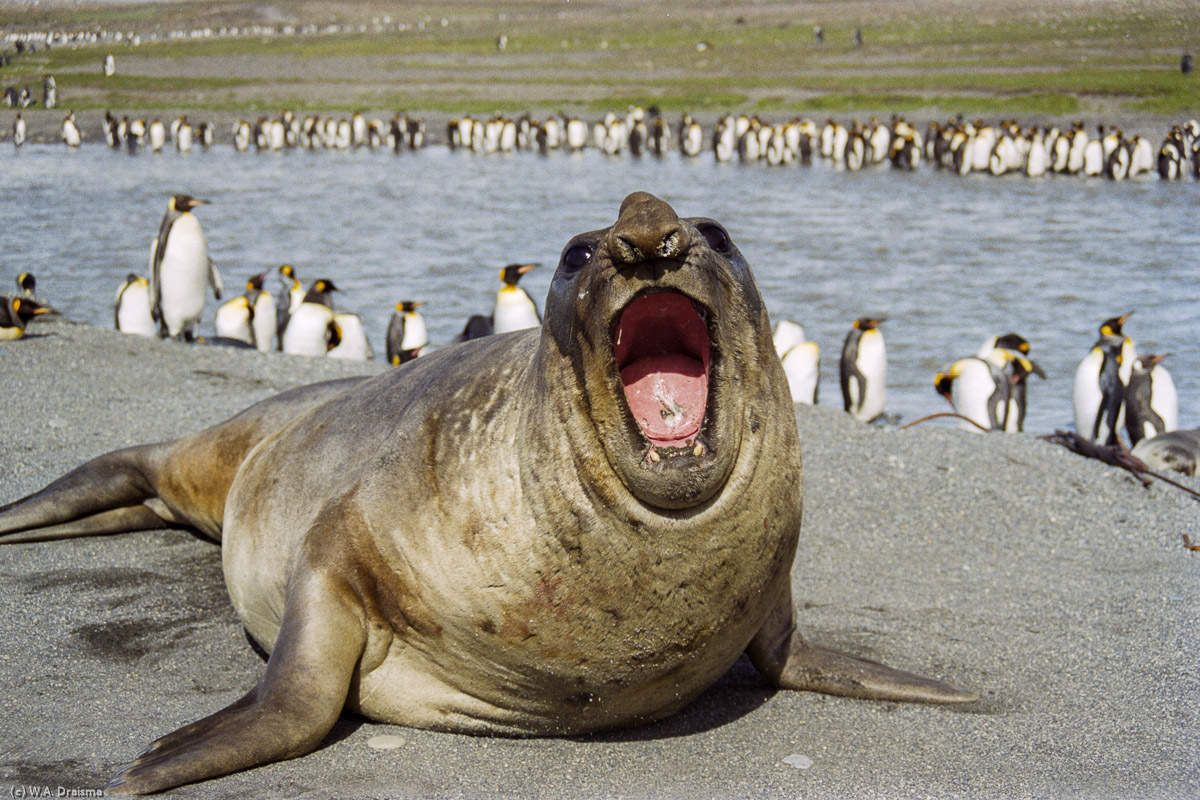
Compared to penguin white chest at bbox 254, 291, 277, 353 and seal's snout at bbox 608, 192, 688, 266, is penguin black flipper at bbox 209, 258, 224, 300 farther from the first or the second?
seal's snout at bbox 608, 192, 688, 266

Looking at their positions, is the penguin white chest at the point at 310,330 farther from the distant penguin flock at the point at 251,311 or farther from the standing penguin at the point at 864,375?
the standing penguin at the point at 864,375

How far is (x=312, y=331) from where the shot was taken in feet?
39.3

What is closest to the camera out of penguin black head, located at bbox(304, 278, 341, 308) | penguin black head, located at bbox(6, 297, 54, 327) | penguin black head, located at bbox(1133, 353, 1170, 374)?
penguin black head, located at bbox(6, 297, 54, 327)

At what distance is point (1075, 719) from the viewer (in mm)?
3061

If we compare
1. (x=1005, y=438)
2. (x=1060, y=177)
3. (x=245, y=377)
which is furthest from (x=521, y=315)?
(x=1060, y=177)

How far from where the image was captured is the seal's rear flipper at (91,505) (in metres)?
4.24

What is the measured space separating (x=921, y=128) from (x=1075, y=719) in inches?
1566

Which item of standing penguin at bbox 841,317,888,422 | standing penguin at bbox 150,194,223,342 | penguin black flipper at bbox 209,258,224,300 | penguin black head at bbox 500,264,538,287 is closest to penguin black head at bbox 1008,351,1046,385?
standing penguin at bbox 841,317,888,422

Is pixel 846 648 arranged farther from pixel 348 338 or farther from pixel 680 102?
pixel 680 102

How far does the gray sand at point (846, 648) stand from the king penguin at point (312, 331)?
5.73 m

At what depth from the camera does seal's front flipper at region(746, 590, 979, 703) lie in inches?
122

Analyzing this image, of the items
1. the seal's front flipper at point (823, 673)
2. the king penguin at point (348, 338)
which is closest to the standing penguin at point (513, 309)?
the king penguin at point (348, 338)

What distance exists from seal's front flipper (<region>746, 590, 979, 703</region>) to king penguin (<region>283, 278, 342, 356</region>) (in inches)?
364

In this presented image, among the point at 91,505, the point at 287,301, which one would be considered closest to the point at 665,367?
the point at 91,505
